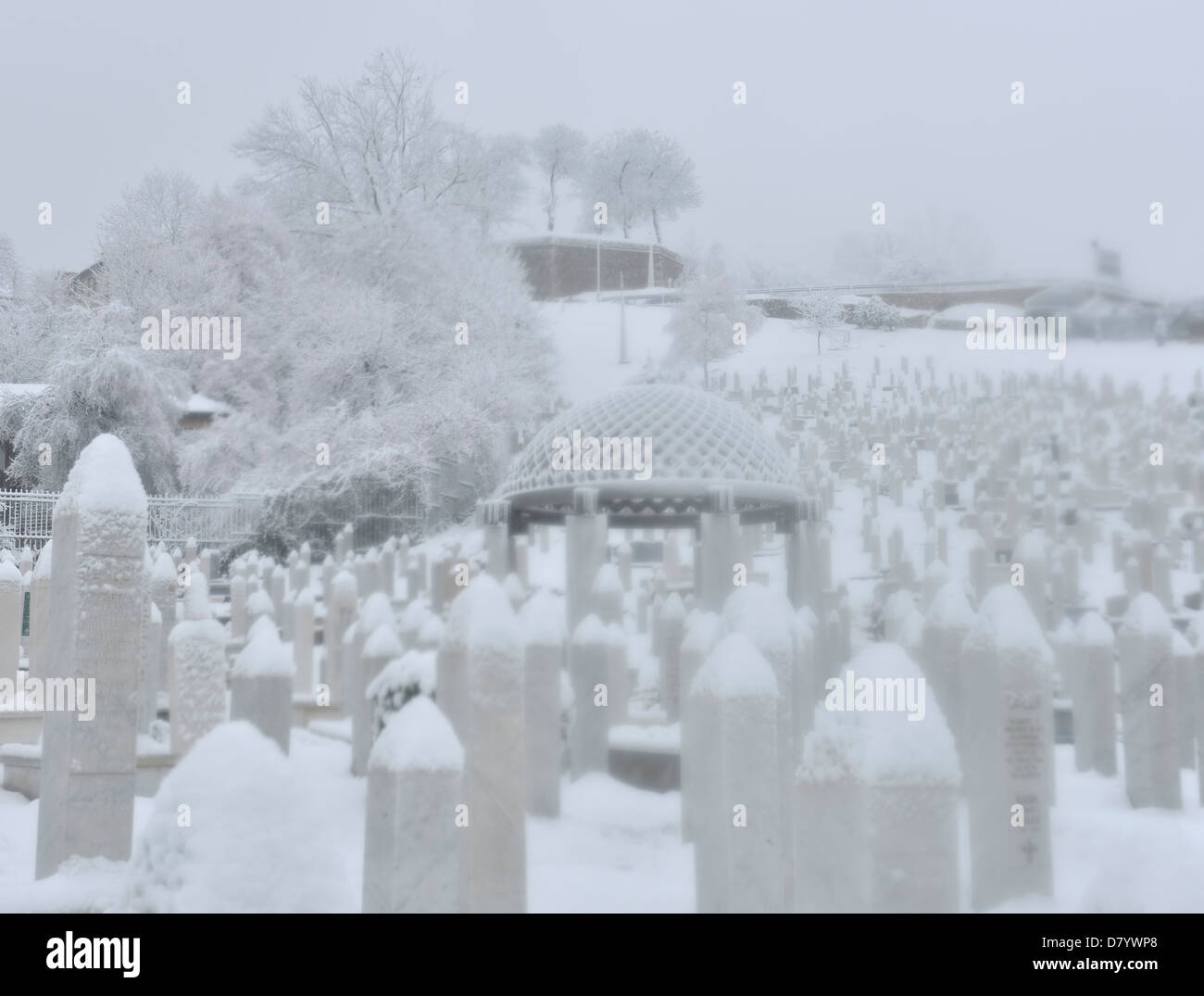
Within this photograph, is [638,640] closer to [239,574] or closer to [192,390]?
[239,574]

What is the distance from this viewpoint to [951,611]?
3488 mm

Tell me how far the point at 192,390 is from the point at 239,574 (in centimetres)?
118

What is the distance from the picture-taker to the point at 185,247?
5.98 metres

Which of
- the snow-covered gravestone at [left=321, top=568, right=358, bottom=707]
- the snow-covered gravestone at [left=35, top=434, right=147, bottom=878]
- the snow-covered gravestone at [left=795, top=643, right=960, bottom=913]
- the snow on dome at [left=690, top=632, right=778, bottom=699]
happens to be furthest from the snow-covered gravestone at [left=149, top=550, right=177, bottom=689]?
the snow-covered gravestone at [left=795, top=643, right=960, bottom=913]

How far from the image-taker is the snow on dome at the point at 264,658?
3275 millimetres

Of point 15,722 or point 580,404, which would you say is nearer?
point 15,722

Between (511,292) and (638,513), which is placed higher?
(511,292)

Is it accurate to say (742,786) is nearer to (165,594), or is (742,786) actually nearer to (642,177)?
(165,594)

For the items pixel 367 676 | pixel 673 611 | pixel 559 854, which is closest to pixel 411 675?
pixel 367 676

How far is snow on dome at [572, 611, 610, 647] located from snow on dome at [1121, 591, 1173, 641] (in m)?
2.04

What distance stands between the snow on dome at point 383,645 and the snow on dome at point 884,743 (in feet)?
6.59
